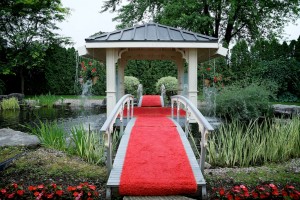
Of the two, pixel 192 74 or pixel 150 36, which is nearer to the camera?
pixel 150 36

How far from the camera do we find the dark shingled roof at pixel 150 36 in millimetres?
7801

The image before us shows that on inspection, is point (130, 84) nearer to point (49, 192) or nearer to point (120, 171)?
point (120, 171)

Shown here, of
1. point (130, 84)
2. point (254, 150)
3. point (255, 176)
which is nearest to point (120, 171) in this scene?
point (255, 176)

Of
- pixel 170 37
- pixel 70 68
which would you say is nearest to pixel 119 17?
pixel 70 68

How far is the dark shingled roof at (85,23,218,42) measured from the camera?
780 centimetres

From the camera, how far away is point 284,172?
15.1 ft

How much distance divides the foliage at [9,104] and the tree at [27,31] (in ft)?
11.1

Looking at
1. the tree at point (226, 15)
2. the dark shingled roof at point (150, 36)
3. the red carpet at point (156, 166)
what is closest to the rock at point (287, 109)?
the dark shingled roof at point (150, 36)

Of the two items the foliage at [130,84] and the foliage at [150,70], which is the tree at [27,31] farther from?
the foliage at [130,84]

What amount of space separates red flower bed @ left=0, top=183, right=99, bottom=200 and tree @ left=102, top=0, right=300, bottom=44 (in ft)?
46.4

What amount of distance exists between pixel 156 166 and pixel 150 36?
4549 millimetres

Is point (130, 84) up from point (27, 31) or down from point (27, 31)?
down

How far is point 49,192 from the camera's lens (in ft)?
12.5

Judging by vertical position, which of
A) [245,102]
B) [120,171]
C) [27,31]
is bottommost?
[120,171]
